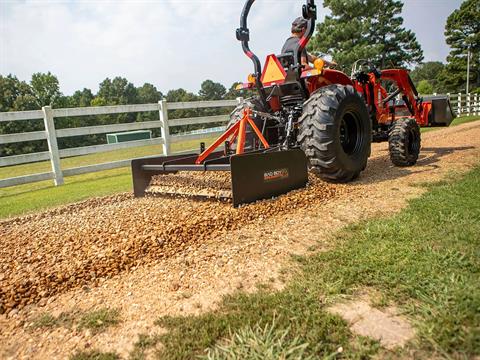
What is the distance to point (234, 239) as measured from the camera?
9.78 feet

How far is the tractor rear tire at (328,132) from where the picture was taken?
4195 mm

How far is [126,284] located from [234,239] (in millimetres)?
953

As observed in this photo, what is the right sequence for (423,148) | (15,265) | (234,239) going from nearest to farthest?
(15,265) < (234,239) < (423,148)

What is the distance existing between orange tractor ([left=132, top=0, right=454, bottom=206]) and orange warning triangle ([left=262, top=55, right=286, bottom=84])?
1 centimetres

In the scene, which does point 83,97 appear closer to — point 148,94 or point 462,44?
point 148,94

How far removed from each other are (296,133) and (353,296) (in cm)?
334

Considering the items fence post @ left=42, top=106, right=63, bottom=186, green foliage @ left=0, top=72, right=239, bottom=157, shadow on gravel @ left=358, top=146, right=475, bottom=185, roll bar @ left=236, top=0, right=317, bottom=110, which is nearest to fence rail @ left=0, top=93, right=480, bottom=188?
fence post @ left=42, top=106, right=63, bottom=186

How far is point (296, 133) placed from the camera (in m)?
5.02

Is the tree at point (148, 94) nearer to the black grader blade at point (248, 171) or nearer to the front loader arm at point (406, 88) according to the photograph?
the front loader arm at point (406, 88)

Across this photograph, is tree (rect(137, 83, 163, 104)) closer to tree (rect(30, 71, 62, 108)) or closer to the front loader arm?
tree (rect(30, 71, 62, 108))

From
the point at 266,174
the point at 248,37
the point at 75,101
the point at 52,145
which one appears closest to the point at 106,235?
the point at 266,174

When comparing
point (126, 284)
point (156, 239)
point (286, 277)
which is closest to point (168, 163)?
point (156, 239)

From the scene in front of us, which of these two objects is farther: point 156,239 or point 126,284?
point 156,239

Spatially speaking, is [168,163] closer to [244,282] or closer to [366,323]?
[244,282]
